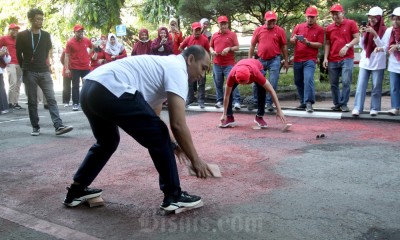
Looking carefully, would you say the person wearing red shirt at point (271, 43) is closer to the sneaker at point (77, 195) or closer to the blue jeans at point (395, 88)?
the blue jeans at point (395, 88)

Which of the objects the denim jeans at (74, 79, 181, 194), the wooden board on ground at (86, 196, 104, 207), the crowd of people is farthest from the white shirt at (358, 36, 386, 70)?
the wooden board on ground at (86, 196, 104, 207)

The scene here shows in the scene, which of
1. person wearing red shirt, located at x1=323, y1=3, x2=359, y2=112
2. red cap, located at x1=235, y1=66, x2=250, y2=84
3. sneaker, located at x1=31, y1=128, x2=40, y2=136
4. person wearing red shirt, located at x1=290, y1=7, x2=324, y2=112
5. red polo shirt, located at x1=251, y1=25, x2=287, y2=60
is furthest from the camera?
red polo shirt, located at x1=251, y1=25, x2=287, y2=60

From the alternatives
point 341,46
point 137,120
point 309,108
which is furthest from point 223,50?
point 137,120

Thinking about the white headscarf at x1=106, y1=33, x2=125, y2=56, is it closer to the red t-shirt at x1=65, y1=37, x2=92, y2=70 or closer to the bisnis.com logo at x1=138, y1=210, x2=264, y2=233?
the red t-shirt at x1=65, y1=37, x2=92, y2=70

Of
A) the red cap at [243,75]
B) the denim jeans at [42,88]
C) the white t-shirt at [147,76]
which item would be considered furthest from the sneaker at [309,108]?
the white t-shirt at [147,76]

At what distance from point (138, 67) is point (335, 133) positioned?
4125 millimetres

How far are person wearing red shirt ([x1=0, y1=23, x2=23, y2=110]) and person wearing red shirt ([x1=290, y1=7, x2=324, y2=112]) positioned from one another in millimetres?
7040

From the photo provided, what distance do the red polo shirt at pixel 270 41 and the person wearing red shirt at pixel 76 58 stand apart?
431cm

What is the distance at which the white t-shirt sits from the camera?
3.14 meters

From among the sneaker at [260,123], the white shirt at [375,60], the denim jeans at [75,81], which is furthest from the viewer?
the denim jeans at [75,81]

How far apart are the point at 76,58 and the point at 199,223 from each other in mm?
8038

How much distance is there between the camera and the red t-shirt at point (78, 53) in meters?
10.3

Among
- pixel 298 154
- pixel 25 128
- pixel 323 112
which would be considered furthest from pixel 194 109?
pixel 298 154

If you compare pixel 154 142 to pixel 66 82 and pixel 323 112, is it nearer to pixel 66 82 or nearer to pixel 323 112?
pixel 323 112
